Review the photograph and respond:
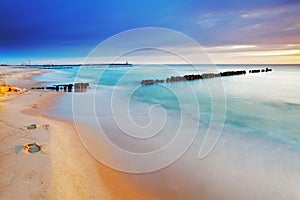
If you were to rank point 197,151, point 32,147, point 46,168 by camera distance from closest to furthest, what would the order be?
point 46,168 → point 32,147 → point 197,151

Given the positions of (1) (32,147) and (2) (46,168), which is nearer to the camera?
(2) (46,168)

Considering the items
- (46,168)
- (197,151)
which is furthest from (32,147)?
(197,151)

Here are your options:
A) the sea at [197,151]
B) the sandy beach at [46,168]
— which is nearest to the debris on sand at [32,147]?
the sandy beach at [46,168]

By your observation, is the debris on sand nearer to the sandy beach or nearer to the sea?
the sandy beach

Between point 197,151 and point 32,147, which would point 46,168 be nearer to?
point 32,147

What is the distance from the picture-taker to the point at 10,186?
4812mm

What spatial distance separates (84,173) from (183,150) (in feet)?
13.6

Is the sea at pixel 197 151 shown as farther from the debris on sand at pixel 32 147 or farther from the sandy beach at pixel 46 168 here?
the debris on sand at pixel 32 147

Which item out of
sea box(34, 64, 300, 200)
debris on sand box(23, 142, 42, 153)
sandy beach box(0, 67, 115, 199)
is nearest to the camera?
sandy beach box(0, 67, 115, 199)

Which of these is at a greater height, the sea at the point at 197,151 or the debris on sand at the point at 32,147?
the debris on sand at the point at 32,147

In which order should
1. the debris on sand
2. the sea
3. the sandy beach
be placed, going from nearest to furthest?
the sandy beach
the sea
the debris on sand

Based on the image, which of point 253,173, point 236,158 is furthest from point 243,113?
point 253,173

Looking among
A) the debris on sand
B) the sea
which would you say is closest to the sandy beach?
the debris on sand

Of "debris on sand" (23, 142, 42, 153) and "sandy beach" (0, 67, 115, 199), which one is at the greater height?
"debris on sand" (23, 142, 42, 153)
